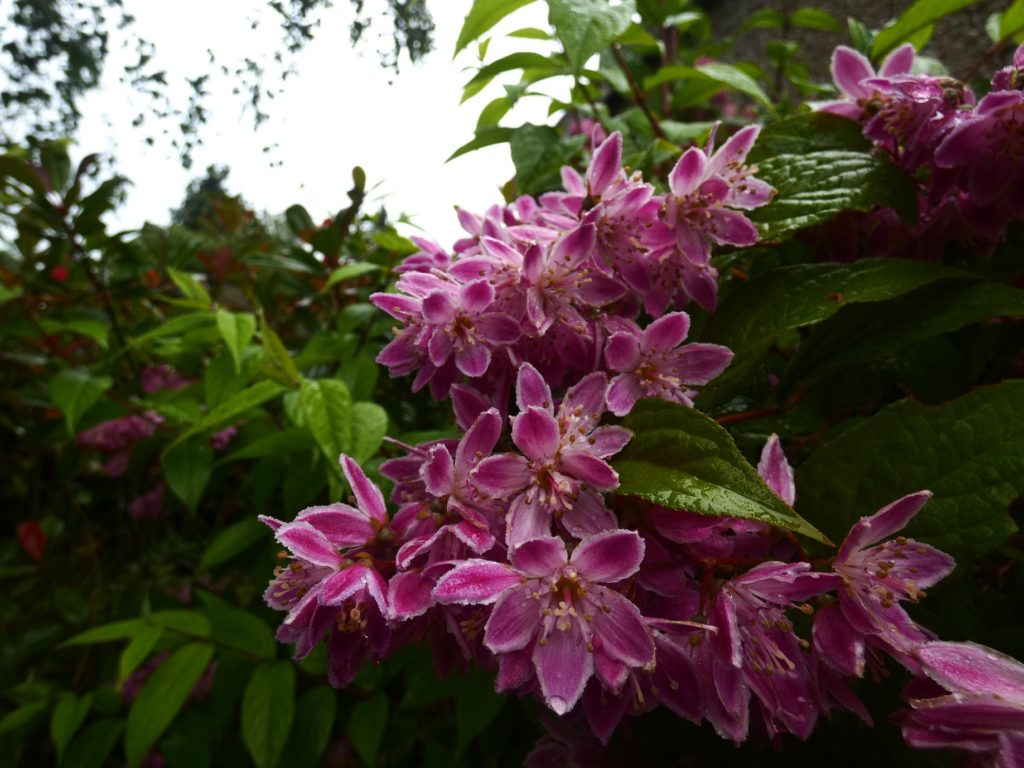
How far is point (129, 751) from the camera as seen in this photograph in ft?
2.61

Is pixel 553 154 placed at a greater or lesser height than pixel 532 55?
lesser

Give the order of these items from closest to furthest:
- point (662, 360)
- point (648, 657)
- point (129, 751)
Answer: point (648, 657)
point (662, 360)
point (129, 751)

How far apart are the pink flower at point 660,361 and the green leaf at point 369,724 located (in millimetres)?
577

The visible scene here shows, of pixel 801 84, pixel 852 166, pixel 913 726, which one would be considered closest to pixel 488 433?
pixel 913 726

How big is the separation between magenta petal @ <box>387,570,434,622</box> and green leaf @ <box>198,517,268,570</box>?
559 millimetres

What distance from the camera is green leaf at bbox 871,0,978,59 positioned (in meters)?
0.84

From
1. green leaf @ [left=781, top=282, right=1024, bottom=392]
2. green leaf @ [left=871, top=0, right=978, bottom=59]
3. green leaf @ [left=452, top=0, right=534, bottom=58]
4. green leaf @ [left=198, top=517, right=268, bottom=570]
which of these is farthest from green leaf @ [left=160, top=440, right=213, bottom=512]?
green leaf @ [left=871, top=0, right=978, bottom=59]

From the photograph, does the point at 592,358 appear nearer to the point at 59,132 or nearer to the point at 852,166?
the point at 852,166

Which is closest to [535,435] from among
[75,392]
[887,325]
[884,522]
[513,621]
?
[513,621]

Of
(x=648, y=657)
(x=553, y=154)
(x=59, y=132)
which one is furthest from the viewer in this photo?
(x=59, y=132)

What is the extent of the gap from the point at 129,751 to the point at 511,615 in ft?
2.26

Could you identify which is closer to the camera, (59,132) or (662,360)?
(662,360)

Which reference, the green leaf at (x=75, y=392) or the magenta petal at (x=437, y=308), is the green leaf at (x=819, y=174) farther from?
the green leaf at (x=75, y=392)

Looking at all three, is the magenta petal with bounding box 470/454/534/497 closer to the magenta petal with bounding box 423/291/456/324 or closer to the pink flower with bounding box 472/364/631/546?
the pink flower with bounding box 472/364/631/546
